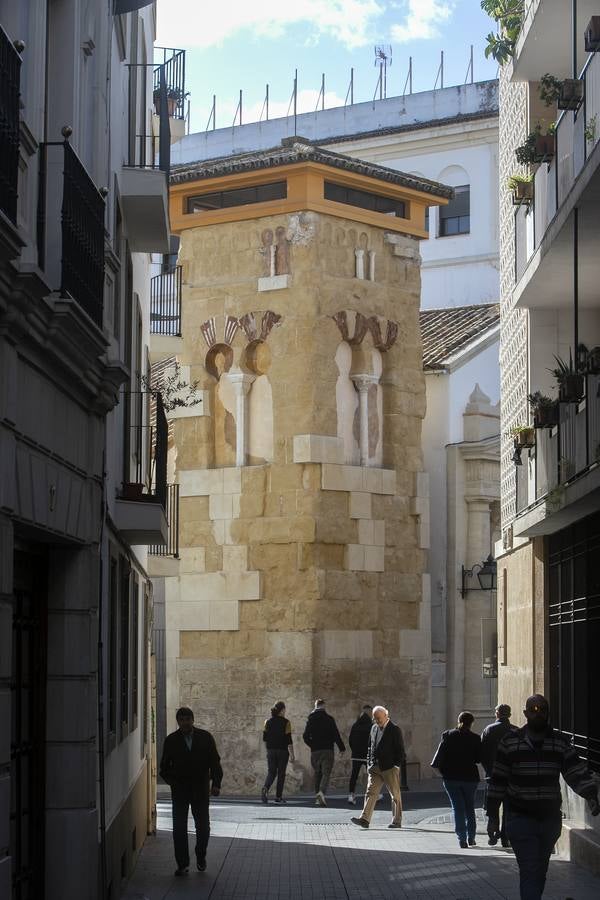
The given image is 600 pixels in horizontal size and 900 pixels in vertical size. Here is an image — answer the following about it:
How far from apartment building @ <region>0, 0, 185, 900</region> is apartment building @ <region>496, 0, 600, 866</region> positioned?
4155 mm

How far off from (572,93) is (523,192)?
3168 mm

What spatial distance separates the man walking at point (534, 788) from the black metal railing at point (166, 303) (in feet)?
49.4

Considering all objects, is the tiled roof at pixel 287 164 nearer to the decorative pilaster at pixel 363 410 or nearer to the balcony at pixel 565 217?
the decorative pilaster at pixel 363 410

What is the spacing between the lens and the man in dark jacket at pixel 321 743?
2616cm

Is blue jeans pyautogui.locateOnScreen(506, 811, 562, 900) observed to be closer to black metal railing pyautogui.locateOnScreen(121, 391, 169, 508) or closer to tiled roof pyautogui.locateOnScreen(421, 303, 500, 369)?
black metal railing pyautogui.locateOnScreen(121, 391, 169, 508)

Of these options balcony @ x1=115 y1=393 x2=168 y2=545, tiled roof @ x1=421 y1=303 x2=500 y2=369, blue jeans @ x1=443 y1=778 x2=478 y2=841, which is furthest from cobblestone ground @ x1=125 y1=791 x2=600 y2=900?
tiled roof @ x1=421 y1=303 x2=500 y2=369

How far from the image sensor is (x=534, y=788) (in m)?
11.3

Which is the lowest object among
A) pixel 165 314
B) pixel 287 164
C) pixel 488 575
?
pixel 488 575

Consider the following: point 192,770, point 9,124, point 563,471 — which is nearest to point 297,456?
point 563,471

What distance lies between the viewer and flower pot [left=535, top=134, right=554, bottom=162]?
18359 millimetres

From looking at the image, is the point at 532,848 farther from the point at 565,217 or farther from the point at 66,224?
the point at 565,217

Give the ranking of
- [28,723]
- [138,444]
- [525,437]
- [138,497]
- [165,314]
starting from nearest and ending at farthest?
[28,723], [138,497], [138,444], [525,437], [165,314]

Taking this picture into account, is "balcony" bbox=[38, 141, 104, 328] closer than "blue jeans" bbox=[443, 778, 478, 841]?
Yes

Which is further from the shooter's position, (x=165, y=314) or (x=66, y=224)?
(x=165, y=314)
